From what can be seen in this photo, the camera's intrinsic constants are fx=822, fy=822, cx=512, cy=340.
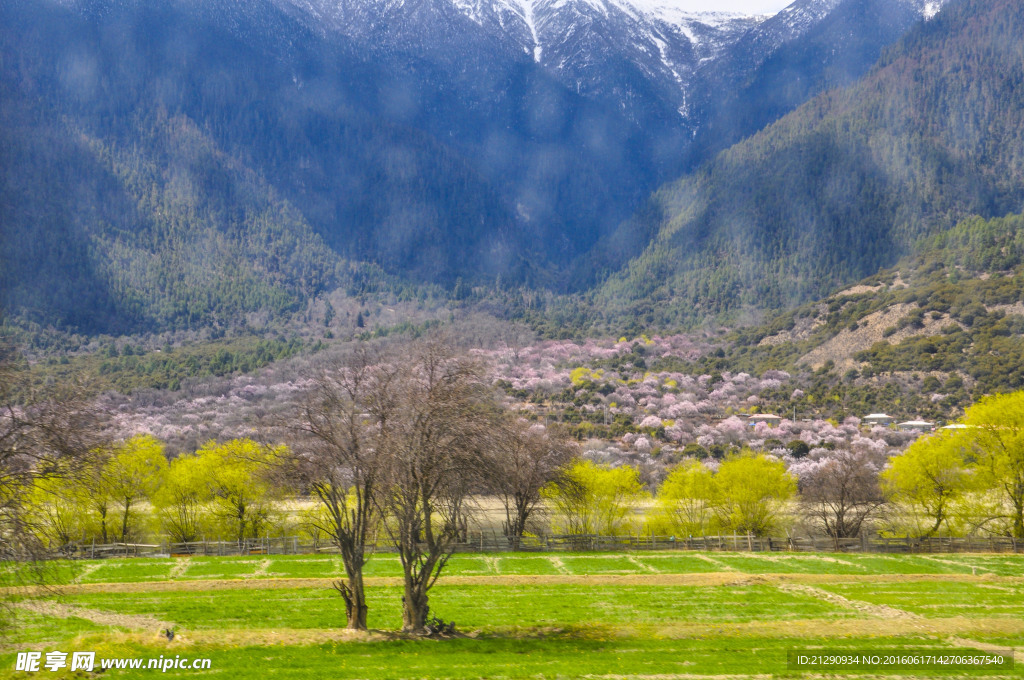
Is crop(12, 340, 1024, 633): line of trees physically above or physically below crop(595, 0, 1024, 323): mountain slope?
below

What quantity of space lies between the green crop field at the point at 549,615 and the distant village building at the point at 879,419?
195 feet

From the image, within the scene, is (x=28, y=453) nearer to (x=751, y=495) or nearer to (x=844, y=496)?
(x=751, y=495)

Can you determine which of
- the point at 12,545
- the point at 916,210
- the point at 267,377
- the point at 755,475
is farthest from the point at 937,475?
the point at 916,210

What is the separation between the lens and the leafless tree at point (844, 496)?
53.8 metres

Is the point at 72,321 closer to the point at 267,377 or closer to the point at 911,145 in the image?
the point at 267,377

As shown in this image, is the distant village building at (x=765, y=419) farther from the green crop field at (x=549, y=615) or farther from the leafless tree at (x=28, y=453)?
the leafless tree at (x=28, y=453)

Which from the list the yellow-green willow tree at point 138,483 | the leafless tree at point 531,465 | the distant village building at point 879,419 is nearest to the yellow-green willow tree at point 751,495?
the leafless tree at point 531,465

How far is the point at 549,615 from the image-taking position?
28547 millimetres

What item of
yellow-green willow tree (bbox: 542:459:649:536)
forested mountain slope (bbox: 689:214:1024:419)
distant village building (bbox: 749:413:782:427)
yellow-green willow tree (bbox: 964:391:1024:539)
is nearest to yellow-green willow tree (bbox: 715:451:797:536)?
yellow-green willow tree (bbox: 542:459:649:536)

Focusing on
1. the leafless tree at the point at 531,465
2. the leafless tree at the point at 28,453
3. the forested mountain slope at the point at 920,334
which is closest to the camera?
the leafless tree at the point at 28,453

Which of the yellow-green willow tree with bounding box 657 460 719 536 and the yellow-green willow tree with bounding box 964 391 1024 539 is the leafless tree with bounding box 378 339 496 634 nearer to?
the yellow-green willow tree with bounding box 657 460 719 536

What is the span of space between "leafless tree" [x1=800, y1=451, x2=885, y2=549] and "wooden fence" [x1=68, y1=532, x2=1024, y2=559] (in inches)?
83.8

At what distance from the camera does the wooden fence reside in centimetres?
4791

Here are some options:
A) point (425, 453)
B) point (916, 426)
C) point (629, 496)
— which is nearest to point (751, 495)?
point (629, 496)
